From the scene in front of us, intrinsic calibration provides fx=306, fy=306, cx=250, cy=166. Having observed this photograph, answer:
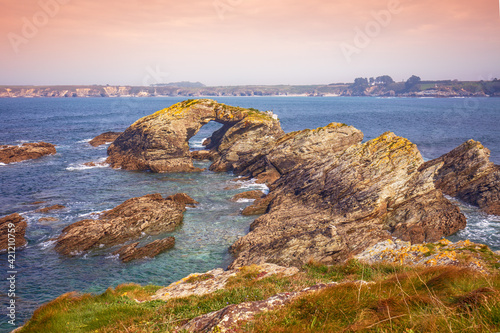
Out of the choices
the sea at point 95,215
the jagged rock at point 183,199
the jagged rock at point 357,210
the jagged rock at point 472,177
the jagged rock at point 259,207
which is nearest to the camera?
the sea at point 95,215

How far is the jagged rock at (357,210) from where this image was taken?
21.4 meters

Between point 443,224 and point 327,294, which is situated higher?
point 327,294

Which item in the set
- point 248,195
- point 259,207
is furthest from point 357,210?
point 248,195

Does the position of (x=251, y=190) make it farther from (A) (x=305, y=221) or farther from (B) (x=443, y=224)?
(B) (x=443, y=224)

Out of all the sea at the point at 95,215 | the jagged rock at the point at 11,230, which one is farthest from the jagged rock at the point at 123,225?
the jagged rock at the point at 11,230

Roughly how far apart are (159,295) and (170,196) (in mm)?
21716

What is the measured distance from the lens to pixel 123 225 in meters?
27.1

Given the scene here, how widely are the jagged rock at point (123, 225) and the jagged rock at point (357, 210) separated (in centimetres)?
848

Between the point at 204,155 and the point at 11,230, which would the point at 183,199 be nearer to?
the point at 11,230

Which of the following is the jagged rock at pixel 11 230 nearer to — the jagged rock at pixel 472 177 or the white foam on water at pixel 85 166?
the white foam on water at pixel 85 166

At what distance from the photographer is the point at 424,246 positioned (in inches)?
556

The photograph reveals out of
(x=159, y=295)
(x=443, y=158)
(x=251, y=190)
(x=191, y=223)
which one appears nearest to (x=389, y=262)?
(x=159, y=295)

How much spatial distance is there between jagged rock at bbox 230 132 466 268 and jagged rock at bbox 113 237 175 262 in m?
5.80

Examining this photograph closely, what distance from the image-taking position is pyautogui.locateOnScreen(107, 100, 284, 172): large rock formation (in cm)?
4850
